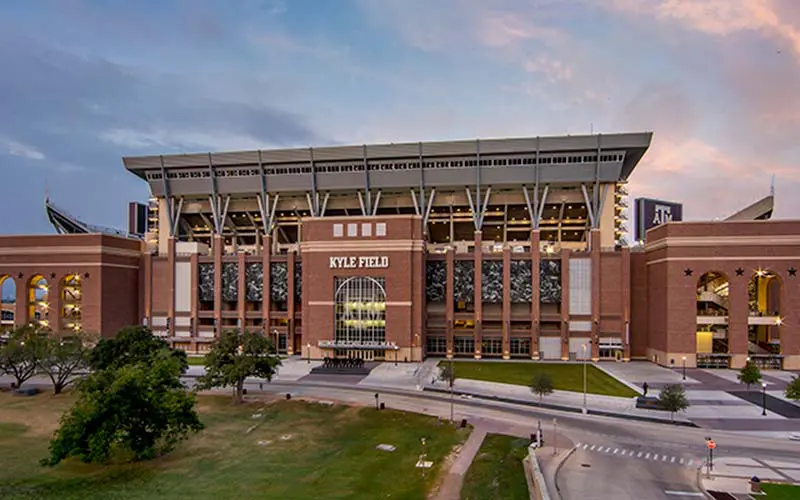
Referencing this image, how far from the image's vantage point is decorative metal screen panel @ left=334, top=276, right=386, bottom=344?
78.7 meters

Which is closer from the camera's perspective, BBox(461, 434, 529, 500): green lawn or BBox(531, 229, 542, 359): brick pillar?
BBox(461, 434, 529, 500): green lawn

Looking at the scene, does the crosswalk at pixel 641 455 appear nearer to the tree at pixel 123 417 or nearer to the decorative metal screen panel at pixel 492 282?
the tree at pixel 123 417

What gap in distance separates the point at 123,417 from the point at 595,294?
68700 mm

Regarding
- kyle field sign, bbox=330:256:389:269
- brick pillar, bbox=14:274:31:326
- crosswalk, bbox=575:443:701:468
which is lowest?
crosswalk, bbox=575:443:701:468

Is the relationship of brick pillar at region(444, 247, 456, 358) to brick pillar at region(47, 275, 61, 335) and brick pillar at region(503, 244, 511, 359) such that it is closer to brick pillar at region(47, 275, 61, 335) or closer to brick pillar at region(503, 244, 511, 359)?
brick pillar at region(503, 244, 511, 359)

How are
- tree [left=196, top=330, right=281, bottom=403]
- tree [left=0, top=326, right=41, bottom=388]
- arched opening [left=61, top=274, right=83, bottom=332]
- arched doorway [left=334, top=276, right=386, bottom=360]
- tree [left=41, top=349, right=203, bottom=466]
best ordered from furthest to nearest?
arched opening [left=61, top=274, right=83, bottom=332]
arched doorway [left=334, top=276, right=386, bottom=360]
tree [left=0, top=326, right=41, bottom=388]
tree [left=196, top=330, right=281, bottom=403]
tree [left=41, top=349, right=203, bottom=466]

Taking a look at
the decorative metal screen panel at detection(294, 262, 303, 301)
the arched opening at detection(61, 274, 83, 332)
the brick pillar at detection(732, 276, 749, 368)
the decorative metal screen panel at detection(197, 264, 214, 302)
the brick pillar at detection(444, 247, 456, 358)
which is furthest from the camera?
the decorative metal screen panel at detection(197, 264, 214, 302)

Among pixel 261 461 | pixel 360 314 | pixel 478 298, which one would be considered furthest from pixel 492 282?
pixel 261 461

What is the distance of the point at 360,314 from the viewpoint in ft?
259

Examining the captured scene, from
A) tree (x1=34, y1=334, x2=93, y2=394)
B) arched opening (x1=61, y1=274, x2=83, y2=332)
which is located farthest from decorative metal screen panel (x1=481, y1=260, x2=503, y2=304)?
arched opening (x1=61, y1=274, x2=83, y2=332)

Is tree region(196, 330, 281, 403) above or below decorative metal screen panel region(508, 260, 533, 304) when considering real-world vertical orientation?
below

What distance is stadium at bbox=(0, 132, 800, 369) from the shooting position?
7319 cm

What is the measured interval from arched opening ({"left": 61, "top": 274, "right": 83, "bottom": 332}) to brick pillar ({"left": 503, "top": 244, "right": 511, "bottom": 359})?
235ft

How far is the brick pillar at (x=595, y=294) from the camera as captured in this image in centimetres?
8012
